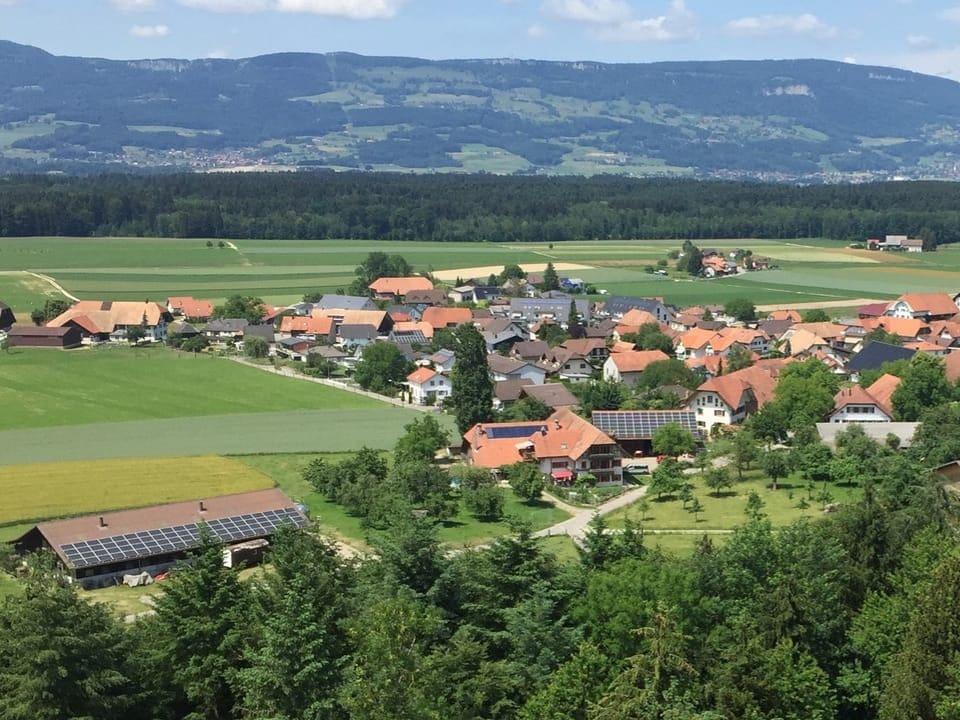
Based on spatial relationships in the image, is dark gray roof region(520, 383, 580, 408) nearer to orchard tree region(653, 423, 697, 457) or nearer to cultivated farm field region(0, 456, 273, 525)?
orchard tree region(653, 423, 697, 457)

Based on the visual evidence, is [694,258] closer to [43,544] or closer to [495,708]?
[43,544]

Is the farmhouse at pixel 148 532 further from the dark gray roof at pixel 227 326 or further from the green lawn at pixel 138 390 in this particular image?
the dark gray roof at pixel 227 326

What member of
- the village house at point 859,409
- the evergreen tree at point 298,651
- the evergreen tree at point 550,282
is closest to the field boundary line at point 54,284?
the evergreen tree at point 550,282

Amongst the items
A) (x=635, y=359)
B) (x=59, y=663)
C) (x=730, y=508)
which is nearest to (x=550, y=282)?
(x=635, y=359)

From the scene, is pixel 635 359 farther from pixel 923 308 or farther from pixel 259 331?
pixel 923 308

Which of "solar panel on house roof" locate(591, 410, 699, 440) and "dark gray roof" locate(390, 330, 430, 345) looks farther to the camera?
"dark gray roof" locate(390, 330, 430, 345)

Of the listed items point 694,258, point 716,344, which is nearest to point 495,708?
point 716,344

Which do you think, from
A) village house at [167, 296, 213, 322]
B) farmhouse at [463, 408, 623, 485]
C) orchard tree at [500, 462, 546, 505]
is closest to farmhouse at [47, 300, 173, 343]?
village house at [167, 296, 213, 322]
